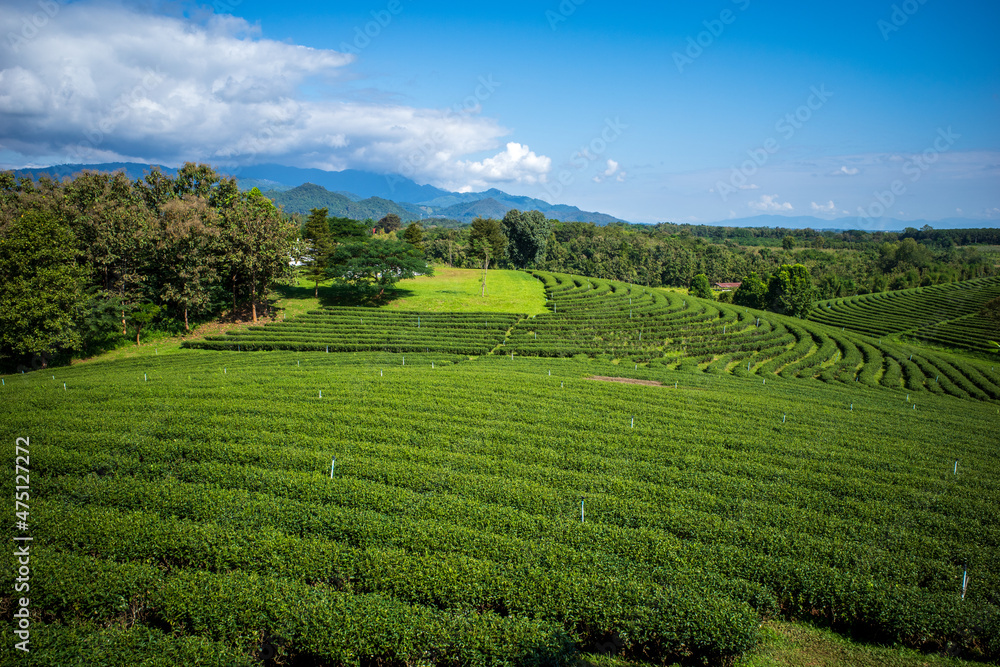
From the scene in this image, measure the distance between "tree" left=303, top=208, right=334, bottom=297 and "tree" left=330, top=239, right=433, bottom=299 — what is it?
A: 196cm

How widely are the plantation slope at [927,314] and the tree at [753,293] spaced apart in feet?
25.6

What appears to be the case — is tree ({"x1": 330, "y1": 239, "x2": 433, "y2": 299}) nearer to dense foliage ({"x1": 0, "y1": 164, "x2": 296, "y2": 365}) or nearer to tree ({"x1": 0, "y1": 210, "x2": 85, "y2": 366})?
dense foliage ({"x1": 0, "y1": 164, "x2": 296, "y2": 365})

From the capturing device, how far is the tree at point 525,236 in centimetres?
8725

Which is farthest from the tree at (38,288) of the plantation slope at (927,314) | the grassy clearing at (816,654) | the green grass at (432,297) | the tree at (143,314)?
the plantation slope at (927,314)

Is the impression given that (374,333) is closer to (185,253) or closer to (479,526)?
(185,253)

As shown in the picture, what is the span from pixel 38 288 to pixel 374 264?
25.8 meters

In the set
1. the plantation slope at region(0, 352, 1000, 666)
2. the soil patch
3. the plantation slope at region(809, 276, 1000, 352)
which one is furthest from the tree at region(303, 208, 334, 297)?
the plantation slope at region(809, 276, 1000, 352)

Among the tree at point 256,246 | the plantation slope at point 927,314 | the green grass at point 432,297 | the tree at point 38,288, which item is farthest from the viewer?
the plantation slope at point 927,314

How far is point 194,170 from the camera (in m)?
46.3

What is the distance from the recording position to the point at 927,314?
204 feet

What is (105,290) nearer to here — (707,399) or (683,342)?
(707,399)

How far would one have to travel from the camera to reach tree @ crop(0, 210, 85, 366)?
27609mm

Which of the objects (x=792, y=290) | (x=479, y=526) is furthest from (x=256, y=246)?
(x=792, y=290)

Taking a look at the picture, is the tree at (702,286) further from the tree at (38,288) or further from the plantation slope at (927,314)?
the tree at (38,288)
